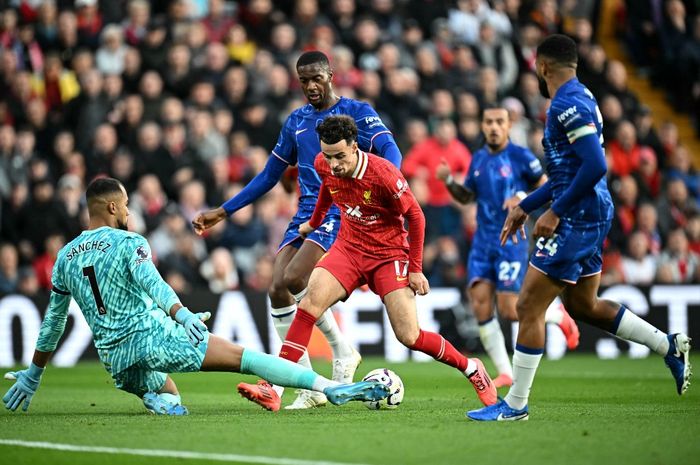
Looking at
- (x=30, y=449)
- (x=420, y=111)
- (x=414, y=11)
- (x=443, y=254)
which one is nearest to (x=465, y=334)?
(x=443, y=254)

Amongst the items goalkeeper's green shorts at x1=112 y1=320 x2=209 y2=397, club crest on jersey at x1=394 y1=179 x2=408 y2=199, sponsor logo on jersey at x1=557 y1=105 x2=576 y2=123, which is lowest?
goalkeeper's green shorts at x1=112 y1=320 x2=209 y2=397

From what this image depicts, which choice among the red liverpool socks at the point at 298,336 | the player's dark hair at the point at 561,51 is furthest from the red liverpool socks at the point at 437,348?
the player's dark hair at the point at 561,51

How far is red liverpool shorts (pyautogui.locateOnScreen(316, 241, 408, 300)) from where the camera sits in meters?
9.49

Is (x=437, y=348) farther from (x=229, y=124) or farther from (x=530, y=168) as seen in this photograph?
(x=229, y=124)

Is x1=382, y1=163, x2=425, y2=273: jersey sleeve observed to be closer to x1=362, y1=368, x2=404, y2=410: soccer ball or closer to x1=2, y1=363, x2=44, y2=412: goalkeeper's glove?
x1=362, y1=368, x2=404, y2=410: soccer ball

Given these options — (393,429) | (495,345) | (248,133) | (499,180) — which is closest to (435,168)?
(248,133)

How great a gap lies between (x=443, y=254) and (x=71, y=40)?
6.40 meters

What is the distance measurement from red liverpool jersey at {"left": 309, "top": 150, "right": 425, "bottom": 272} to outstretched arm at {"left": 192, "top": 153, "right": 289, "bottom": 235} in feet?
3.17

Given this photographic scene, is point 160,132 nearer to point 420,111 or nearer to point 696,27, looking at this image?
point 420,111

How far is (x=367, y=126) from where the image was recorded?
33.6 feet

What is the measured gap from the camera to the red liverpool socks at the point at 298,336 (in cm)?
943

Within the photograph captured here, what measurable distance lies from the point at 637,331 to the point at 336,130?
2867 millimetres

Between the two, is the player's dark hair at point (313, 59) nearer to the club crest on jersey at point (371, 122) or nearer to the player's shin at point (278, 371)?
the club crest on jersey at point (371, 122)

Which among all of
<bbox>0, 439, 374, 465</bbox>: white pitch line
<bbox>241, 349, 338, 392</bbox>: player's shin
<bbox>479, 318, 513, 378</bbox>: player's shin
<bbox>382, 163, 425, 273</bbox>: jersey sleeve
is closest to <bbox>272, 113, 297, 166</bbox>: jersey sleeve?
<bbox>382, 163, 425, 273</bbox>: jersey sleeve
